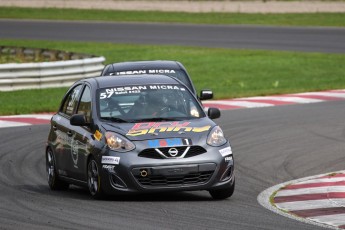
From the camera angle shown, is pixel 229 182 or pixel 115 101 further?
pixel 115 101

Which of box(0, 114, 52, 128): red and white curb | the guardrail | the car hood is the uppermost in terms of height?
the car hood

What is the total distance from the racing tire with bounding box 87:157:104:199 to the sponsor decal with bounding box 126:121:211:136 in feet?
1.82

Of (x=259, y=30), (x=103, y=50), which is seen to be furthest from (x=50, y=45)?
(x=259, y=30)

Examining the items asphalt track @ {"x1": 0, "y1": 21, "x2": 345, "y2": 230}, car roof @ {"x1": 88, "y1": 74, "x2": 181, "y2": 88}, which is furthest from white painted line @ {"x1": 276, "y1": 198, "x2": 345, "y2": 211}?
car roof @ {"x1": 88, "y1": 74, "x2": 181, "y2": 88}

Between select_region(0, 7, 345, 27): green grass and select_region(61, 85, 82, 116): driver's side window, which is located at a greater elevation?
select_region(61, 85, 82, 116): driver's side window

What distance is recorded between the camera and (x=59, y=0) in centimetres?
5119

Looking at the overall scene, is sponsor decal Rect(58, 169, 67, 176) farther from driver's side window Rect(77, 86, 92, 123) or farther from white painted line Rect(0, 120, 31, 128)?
white painted line Rect(0, 120, 31, 128)

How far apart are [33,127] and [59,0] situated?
31586 millimetres

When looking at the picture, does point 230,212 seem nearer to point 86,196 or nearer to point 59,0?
point 86,196

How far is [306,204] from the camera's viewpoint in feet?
39.0

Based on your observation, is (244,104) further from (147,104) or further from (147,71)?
(147,104)

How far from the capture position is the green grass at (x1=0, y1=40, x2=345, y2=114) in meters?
25.7

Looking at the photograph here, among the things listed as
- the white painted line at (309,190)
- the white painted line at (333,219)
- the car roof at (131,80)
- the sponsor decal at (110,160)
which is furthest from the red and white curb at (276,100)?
the white painted line at (333,219)

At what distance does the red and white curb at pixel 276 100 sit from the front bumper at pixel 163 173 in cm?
1091
